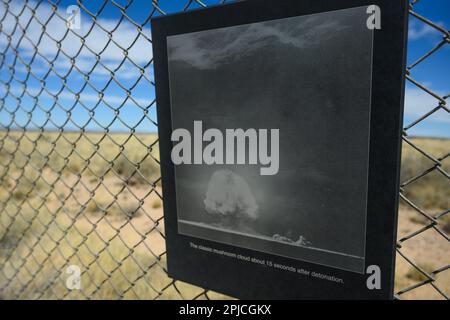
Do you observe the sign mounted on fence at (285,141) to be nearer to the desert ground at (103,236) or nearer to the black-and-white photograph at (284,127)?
the black-and-white photograph at (284,127)

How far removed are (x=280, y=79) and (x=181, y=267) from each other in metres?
0.78

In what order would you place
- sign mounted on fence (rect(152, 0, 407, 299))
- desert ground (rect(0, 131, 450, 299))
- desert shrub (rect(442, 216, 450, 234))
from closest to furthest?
sign mounted on fence (rect(152, 0, 407, 299)), desert ground (rect(0, 131, 450, 299)), desert shrub (rect(442, 216, 450, 234))

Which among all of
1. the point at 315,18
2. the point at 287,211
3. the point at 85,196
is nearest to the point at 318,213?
the point at 287,211

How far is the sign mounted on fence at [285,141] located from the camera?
807mm

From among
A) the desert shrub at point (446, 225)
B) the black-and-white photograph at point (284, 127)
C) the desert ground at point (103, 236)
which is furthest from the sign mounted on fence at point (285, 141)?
the desert shrub at point (446, 225)

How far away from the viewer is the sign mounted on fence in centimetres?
81

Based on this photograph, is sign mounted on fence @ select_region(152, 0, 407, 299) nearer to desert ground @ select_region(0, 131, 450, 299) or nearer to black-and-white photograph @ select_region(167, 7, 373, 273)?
black-and-white photograph @ select_region(167, 7, 373, 273)

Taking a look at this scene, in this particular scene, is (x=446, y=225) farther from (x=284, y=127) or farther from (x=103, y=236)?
(x=284, y=127)

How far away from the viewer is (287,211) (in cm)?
95

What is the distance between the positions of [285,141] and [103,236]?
5.77 meters

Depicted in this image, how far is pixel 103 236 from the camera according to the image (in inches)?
235

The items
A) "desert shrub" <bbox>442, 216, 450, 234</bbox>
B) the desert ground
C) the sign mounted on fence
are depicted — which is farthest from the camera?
"desert shrub" <bbox>442, 216, 450, 234</bbox>

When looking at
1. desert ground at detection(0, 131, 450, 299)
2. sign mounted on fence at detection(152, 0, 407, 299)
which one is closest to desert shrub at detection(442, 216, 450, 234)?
desert ground at detection(0, 131, 450, 299)
